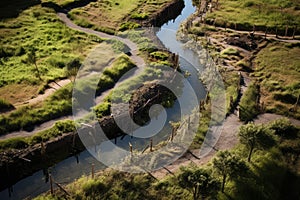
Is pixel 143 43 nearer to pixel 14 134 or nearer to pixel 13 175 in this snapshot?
pixel 14 134

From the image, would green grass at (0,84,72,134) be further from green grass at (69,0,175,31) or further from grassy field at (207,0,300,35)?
grassy field at (207,0,300,35)

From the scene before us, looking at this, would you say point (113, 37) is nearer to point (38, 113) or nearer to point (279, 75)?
point (38, 113)

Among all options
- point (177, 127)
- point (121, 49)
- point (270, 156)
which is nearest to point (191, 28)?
point (121, 49)

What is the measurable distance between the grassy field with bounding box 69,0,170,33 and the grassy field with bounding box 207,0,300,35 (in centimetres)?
987

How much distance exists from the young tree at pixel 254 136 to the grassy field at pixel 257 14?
2652 centimetres

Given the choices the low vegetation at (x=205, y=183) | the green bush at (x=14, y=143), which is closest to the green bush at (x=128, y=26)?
the green bush at (x=14, y=143)

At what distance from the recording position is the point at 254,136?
30.5 meters

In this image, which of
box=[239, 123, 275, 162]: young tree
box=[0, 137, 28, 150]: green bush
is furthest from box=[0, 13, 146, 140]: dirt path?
box=[239, 123, 275, 162]: young tree

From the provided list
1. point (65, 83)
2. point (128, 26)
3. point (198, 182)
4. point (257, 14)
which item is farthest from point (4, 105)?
point (257, 14)

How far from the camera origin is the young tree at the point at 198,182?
26.9m

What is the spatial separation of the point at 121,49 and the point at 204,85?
11.3m

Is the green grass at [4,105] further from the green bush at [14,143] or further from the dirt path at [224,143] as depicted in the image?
the dirt path at [224,143]

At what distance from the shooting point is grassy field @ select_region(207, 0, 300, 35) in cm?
5516

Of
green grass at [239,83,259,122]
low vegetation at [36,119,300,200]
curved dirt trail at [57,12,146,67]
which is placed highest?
curved dirt trail at [57,12,146,67]
